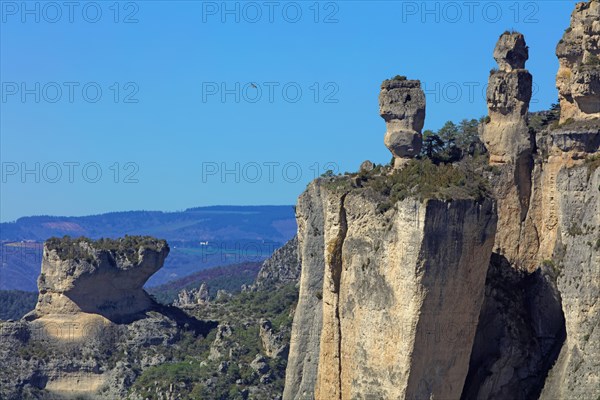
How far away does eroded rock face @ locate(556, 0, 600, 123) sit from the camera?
61.3 meters

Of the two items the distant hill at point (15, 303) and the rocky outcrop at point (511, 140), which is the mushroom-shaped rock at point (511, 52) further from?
the distant hill at point (15, 303)

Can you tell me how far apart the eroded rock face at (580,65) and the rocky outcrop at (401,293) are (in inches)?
246

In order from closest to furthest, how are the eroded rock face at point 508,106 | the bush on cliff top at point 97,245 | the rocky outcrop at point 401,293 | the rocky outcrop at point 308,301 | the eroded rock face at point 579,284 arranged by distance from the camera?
1. the rocky outcrop at point 401,293
2. the eroded rock face at point 579,284
3. the eroded rock face at point 508,106
4. the rocky outcrop at point 308,301
5. the bush on cliff top at point 97,245

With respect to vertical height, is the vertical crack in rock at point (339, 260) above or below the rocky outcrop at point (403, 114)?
below

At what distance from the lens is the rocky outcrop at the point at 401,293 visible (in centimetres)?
5606

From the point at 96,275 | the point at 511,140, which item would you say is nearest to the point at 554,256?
the point at 511,140

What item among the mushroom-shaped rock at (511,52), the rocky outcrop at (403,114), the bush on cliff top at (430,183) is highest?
the mushroom-shaped rock at (511,52)

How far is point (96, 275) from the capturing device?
118188 mm

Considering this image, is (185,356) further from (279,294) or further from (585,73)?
(585,73)

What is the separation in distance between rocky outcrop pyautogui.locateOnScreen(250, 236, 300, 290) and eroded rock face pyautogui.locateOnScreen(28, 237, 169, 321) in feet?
33.0

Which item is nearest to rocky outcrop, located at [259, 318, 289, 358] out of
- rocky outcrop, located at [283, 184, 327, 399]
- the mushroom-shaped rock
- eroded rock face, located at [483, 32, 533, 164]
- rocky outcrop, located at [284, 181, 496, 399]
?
rocky outcrop, located at [283, 184, 327, 399]

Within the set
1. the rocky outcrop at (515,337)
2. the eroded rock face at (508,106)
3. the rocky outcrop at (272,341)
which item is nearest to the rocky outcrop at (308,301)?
the eroded rock face at (508,106)

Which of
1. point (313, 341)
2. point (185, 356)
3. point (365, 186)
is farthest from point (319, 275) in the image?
point (185, 356)

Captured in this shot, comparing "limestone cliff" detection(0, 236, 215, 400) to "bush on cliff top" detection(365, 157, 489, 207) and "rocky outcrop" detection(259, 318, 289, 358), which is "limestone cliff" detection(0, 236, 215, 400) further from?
"bush on cliff top" detection(365, 157, 489, 207)
